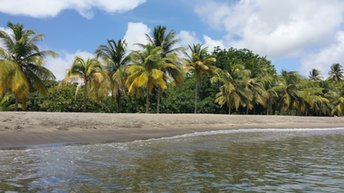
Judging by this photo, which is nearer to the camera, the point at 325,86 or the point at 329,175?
the point at 329,175

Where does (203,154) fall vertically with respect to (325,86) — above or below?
below

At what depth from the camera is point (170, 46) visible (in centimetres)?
3828

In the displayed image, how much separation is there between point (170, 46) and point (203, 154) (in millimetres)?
25498

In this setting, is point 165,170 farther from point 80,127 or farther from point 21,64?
point 21,64

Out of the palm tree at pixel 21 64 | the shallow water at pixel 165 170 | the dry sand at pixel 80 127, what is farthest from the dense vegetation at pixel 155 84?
the shallow water at pixel 165 170

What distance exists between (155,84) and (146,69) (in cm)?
160

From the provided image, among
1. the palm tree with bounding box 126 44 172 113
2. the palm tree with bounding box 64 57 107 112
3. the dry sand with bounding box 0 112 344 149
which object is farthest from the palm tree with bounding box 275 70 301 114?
the palm tree with bounding box 64 57 107 112

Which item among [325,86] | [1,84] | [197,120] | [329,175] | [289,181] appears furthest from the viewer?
[325,86]

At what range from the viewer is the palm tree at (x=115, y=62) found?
115 feet

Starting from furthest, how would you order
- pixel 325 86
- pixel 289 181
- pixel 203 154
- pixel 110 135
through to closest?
1. pixel 325 86
2. pixel 110 135
3. pixel 203 154
4. pixel 289 181

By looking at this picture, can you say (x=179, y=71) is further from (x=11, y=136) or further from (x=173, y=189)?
(x=173, y=189)

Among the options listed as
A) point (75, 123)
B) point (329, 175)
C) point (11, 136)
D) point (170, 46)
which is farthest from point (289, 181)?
point (170, 46)

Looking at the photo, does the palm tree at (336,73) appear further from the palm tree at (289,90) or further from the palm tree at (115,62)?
the palm tree at (115,62)

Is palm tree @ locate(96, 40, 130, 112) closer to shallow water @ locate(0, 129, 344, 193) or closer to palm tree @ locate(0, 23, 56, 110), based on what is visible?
palm tree @ locate(0, 23, 56, 110)
